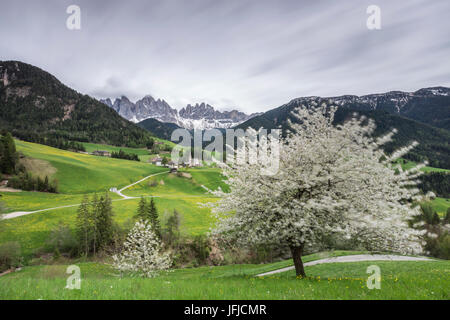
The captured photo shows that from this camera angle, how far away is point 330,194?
434 inches

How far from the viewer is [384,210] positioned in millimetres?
10727

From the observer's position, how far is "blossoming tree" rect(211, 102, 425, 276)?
10.6m

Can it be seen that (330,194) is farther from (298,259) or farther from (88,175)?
(88,175)

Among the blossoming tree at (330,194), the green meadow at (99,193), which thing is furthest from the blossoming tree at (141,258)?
the blossoming tree at (330,194)

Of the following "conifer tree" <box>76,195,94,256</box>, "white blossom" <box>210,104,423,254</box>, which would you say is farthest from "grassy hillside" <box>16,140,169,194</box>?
"white blossom" <box>210,104,423,254</box>

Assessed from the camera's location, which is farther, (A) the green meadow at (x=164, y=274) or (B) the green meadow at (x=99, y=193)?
(B) the green meadow at (x=99, y=193)

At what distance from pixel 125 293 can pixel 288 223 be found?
26.2 ft

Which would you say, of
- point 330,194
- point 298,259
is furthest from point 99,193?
point 330,194

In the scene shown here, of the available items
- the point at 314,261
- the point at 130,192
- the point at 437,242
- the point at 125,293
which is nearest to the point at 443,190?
the point at 437,242

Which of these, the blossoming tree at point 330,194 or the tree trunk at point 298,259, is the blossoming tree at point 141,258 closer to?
the blossoming tree at point 330,194

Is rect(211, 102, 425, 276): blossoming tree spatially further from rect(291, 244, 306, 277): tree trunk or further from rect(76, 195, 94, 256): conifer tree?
rect(76, 195, 94, 256): conifer tree

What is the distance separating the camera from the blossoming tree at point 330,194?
10.6 meters

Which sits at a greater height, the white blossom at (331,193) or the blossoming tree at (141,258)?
the white blossom at (331,193)
